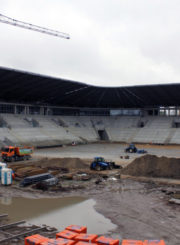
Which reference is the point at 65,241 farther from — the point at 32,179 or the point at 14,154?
the point at 14,154

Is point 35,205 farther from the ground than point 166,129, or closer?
Result: closer

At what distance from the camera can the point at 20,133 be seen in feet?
173

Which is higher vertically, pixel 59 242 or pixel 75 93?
pixel 75 93

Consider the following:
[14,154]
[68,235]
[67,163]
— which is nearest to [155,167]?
[67,163]

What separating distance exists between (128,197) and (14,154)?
19.7m

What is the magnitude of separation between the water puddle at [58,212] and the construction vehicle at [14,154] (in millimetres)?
15780

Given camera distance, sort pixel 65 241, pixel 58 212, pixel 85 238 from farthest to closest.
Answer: pixel 58 212
pixel 85 238
pixel 65 241

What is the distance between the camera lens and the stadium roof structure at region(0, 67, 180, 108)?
1955 inches

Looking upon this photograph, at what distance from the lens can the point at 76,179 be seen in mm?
22656

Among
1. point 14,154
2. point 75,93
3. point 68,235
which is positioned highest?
point 75,93

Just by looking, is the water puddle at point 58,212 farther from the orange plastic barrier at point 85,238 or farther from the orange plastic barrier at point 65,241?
the orange plastic barrier at point 65,241

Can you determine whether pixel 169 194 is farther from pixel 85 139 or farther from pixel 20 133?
pixel 85 139

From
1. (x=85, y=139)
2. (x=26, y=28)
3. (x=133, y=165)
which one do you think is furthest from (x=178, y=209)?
(x=26, y=28)

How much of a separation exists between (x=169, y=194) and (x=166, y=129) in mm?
48138
